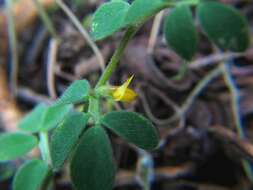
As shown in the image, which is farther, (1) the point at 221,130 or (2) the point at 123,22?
(1) the point at 221,130

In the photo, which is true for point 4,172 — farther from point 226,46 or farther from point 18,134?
point 226,46

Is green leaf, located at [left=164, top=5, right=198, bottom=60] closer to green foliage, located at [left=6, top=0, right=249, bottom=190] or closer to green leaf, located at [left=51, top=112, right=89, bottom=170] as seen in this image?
green foliage, located at [left=6, top=0, right=249, bottom=190]

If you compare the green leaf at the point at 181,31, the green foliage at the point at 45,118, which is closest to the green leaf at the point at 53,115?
the green foliage at the point at 45,118

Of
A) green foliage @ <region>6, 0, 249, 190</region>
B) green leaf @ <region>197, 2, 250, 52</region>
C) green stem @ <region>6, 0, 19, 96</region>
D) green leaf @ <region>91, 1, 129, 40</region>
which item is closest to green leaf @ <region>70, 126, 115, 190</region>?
green foliage @ <region>6, 0, 249, 190</region>

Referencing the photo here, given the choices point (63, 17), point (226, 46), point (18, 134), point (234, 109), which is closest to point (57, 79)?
point (63, 17)

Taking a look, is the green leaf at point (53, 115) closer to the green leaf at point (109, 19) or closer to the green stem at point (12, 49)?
the green leaf at point (109, 19)
